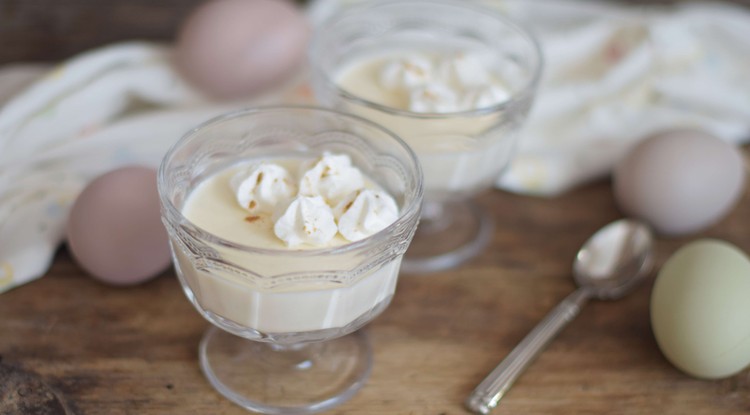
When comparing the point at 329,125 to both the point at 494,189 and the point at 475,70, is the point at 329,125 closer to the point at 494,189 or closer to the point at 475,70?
the point at 475,70

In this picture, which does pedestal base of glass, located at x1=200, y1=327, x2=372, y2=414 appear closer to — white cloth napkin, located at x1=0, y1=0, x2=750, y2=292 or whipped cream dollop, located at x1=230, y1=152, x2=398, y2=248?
whipped cream dollop, located at x1=230, y1=152, x2=398, y2=248

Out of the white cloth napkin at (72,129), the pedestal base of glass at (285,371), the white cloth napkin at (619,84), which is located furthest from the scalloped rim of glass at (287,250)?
the white cloth napkin at (619,84)

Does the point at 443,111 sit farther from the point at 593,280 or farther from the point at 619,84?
the point at 619,84

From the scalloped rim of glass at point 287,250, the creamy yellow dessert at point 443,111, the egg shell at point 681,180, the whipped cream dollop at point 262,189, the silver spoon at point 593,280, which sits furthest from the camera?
the egg shell at point 681,180

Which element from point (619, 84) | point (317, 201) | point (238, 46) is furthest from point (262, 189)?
point (619, 84)

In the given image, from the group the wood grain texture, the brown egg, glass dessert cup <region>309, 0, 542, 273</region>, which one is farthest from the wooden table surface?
the brown egg

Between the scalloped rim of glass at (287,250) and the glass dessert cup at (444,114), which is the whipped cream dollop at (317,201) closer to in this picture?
the scalloped rim of glass at (287,250)

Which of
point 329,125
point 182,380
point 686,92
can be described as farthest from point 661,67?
point 182,380
